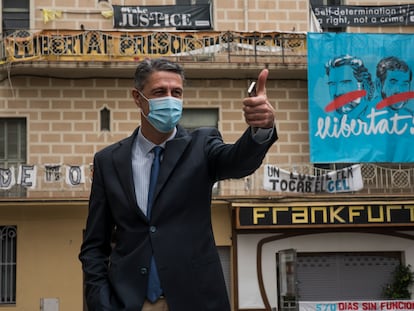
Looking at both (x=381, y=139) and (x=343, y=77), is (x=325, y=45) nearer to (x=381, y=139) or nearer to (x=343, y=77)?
(x=343, y=77)

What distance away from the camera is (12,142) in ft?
62.8

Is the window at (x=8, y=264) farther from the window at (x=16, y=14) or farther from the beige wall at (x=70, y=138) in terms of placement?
the window at (x=16, y=14)

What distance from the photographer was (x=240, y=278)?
1831 centimetres

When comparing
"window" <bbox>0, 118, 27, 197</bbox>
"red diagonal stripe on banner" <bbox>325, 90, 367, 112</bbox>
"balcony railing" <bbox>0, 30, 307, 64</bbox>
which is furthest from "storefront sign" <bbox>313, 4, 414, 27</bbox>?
"window" <bbox>0, 118, 27, 197</bbox>

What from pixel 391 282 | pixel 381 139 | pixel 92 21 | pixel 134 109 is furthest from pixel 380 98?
pixel 92 21

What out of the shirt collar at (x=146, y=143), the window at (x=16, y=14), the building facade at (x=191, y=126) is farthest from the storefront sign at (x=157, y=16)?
the shirt collar at (x=146, y=143)

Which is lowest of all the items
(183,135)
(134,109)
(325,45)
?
(183,135)

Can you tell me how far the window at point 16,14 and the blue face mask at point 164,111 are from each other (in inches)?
643

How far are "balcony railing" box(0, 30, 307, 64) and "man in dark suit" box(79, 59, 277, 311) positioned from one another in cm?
1479

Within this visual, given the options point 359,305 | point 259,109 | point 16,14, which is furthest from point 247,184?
point 259,109

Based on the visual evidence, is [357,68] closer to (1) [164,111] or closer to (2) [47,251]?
(2) [47,251]

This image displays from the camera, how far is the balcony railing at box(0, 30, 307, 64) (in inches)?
725

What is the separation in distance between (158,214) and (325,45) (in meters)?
15.6

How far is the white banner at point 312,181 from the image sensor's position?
1859cm
